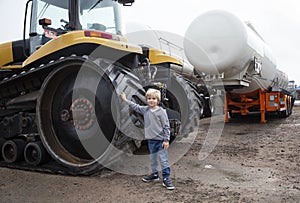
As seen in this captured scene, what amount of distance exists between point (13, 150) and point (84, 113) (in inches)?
49.5

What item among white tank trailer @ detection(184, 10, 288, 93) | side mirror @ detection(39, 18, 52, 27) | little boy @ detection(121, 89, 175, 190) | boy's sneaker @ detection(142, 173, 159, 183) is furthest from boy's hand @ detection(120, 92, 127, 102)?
white tank trailer @ detection(184, 10, 288, 93)

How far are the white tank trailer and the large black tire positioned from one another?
16.0 ft

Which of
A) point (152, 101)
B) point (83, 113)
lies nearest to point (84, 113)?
point (83, 113)

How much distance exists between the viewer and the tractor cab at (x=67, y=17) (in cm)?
426

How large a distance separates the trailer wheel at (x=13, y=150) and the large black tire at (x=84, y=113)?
1.70ft

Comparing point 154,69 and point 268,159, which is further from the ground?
point 154,69

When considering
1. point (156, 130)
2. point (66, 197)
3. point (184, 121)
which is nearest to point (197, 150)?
point (184, 121)

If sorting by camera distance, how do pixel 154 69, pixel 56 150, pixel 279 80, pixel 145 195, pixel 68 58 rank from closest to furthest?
pixel 145 195, pixel 68 58, pixel 56 150, pixel 154 69, pixel 279 80

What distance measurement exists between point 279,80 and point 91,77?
10.3 m

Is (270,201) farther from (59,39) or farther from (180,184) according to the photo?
(59,39)

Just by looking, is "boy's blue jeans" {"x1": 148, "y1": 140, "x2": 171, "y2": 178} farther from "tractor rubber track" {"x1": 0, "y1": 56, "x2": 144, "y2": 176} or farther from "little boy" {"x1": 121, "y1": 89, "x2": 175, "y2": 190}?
"tractor rubber track" {"x1": 0, "y1": 56, "x2": 144, "y2": 176}

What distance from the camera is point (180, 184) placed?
351cm

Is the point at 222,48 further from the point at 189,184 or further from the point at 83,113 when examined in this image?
the point at 189,184

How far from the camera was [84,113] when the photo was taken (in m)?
3.93
